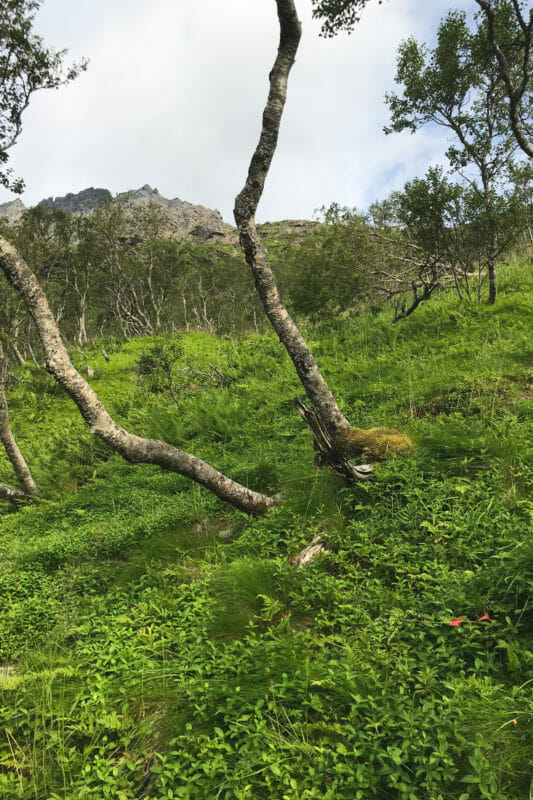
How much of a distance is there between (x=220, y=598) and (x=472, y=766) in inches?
87.3

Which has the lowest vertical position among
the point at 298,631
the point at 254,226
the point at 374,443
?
the point at 298,631

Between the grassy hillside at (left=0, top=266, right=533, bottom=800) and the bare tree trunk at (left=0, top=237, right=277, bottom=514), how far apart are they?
2.92 feet

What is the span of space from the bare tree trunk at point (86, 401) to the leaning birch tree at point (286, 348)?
0.03ft

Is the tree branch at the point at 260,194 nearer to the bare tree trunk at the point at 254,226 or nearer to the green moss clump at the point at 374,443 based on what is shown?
the bare tree trunk at the point at 254,226

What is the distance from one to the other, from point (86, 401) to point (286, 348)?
2351mm

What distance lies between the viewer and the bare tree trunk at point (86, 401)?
4.37m

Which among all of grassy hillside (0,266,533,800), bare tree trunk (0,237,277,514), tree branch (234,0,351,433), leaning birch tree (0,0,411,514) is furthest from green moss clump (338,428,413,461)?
bare tree trunk (0,237,277,514)

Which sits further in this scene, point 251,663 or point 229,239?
point 229,239

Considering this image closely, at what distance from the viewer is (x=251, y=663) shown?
2.64 metres

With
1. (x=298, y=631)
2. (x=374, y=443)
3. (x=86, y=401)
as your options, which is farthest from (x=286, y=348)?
(x=298, y=631)

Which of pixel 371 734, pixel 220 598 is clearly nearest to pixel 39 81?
pixel 220 598

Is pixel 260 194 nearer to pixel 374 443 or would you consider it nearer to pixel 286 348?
pixel 286 348

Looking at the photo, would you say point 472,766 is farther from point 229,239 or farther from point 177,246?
point 229,239

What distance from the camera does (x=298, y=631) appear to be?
2945 mm
